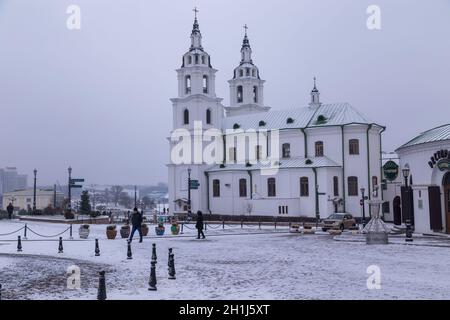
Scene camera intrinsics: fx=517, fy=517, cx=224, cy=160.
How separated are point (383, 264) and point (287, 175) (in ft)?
127

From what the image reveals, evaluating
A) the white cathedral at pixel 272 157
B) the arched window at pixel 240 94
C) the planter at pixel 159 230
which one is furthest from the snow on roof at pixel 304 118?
the planter at pixel 159 230

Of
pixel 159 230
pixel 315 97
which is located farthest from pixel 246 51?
pixel 159 230

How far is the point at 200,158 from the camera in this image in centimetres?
6231

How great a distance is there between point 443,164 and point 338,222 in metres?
11.1

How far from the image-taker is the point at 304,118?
192 feet

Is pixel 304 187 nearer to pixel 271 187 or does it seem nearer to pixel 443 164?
pixel 271 187

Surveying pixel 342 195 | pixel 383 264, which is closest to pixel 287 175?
pixel 342 195

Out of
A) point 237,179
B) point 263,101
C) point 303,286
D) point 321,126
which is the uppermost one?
point 263,101

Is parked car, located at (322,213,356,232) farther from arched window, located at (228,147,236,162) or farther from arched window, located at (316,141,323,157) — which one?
arched window, located at (228,147,236,162)

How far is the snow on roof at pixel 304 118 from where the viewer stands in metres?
54.6

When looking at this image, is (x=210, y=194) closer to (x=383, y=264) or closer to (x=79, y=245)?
(x=79, y=245)

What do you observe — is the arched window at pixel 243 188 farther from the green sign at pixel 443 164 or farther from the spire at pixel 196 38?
the green sign at pixel 443 164

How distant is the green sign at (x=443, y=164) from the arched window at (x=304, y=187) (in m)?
25.5
